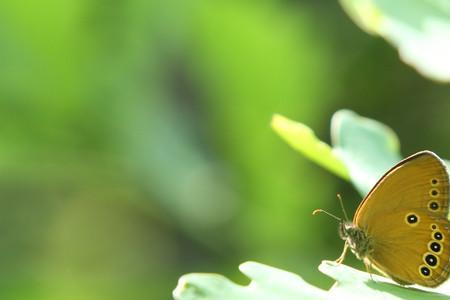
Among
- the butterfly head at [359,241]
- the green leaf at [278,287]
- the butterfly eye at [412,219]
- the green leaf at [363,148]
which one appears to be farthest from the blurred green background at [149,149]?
the green leaf at [278,287]

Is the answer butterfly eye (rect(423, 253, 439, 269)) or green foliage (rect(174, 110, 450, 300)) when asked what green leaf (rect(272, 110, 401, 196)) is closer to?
green foliage (rect(174, 110, 450, 300))

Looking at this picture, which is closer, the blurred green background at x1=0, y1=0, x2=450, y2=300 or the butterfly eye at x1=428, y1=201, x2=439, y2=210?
the butterfly eye at x1=428, y1=201, x2=439, y2=210

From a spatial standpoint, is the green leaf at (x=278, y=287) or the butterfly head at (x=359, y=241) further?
the butterfly head at (x=359, y=241)

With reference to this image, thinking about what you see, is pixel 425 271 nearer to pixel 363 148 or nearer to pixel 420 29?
pixel 363 148

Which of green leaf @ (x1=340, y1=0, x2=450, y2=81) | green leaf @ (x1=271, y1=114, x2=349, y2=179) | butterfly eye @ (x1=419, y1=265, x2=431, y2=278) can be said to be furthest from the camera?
green leaf @ (x1=340, y1=0, x2=450, y2=81)

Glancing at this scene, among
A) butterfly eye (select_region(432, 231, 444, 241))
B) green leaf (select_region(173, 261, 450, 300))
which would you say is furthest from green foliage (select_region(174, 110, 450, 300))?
butterfly eye (select_region(432, 231, 444, 241))

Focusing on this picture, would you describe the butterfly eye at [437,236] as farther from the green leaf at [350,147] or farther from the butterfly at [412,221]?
the green leaf at [350,147]

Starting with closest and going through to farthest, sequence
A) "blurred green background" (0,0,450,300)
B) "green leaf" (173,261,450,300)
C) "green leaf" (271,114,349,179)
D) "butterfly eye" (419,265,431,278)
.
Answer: "green leaf" (173,261,450,300) → "butterfly eye" (419,265,431,278) → "green leaf" (271,114,349,179) → "blurred green background" (0,0,450,300)

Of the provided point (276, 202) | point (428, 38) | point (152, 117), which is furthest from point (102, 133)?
point (428, 38)

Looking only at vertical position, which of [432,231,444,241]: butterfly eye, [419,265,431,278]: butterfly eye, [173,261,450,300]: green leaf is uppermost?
[432,231,444,241]: butterfly eye
